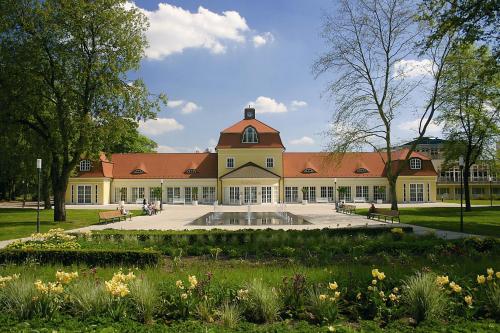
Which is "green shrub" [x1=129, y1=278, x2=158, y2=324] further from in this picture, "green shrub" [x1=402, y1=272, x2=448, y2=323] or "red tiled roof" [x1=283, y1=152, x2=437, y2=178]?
"red tiled roof" [x1=283, y1=152, x2=437, y2=178]

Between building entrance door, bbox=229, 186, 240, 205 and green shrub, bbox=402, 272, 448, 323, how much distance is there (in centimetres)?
4236

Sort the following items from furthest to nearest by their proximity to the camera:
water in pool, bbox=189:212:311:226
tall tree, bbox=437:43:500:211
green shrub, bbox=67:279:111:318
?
tall tree, bbox=437:43:500:211
water in pool, bbox=189:212:311:226
green shrub, bbox=67:279:111:318

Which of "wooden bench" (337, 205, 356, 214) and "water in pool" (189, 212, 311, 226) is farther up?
"wooden bench" (337, 205, 356, 214)

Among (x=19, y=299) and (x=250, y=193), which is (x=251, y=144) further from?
(x=19, y=299)

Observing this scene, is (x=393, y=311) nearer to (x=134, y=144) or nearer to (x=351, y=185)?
(x=351, y=185)

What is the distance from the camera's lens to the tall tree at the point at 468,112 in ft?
104

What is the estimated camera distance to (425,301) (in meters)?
5.93

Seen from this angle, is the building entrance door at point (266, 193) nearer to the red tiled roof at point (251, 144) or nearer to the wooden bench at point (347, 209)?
the red tiled roof at point (251, 144)

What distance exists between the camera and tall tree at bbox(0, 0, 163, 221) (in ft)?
79.5

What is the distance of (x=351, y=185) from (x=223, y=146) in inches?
650

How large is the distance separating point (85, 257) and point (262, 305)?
6459mm

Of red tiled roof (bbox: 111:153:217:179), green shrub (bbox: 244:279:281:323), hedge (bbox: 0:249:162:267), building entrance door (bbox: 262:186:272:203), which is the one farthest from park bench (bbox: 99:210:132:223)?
red tiled roof (bbox: 111:153:217:179)

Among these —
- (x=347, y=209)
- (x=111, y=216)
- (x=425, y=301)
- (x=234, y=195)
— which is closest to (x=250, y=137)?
(x=234, y=195)

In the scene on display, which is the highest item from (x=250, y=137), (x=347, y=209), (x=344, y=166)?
(x=250, y=137)
